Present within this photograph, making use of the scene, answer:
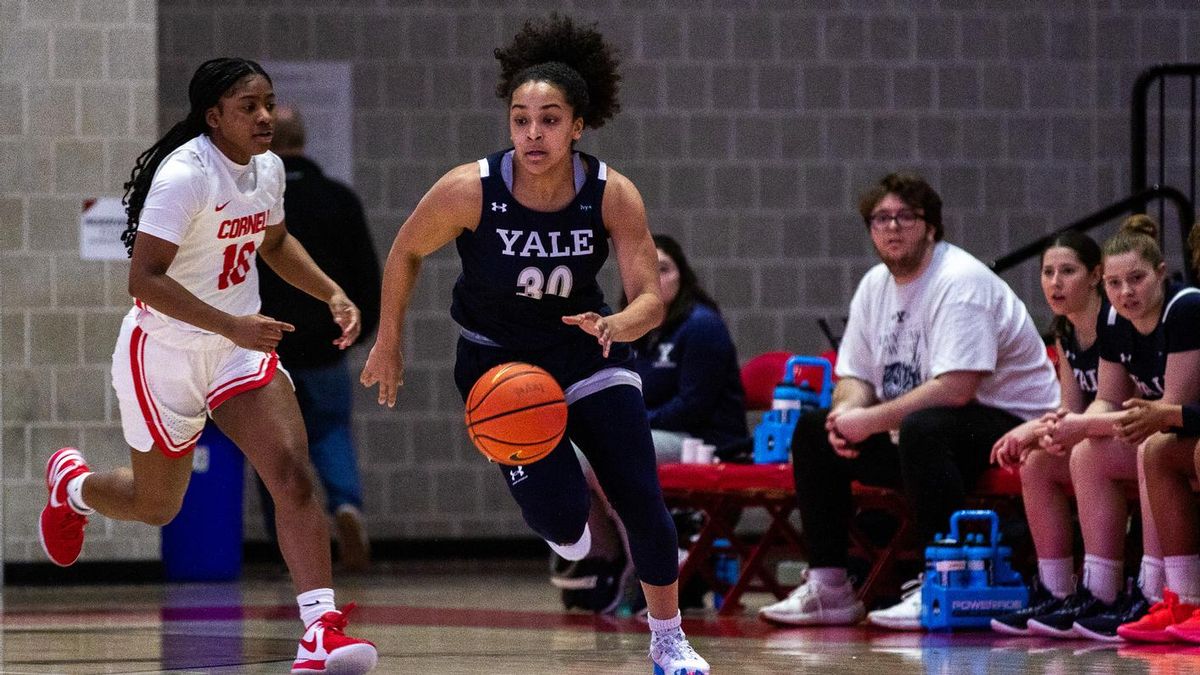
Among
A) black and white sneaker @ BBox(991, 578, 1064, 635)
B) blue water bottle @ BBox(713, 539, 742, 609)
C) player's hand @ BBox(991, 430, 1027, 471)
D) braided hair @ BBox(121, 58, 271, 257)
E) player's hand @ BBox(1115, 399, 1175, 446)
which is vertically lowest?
blue water bottle @ BBox(713, 539, 742, 609)

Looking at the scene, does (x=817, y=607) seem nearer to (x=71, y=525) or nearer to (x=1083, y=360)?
(x=1083, y=360)

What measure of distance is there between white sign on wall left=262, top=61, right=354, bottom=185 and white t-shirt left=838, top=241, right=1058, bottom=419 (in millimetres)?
4170

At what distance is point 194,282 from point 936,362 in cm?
254

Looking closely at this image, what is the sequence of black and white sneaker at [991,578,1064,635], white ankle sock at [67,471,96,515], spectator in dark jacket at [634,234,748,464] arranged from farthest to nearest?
1. spectator in dark jacket at [634,234,748,464]
2. black and white sneaker at [991,578,1064,635]
3. white ankle sock at [67,471,96,515]

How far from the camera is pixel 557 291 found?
4660 millimetres

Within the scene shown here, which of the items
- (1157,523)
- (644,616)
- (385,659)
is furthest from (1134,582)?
(385,659)

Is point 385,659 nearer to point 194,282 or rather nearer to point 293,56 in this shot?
point 194,282

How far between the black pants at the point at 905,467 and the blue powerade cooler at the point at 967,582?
12 cm

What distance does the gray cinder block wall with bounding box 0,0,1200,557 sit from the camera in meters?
9.98

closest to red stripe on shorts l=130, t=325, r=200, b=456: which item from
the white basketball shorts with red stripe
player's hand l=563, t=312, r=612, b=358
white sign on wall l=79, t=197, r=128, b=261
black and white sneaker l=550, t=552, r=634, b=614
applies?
the white basketball shorts with red stripe

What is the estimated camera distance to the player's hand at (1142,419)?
5.48 metres

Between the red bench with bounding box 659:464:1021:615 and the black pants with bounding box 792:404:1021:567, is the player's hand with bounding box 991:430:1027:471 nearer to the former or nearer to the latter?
the black pants with bounding box 792:404:1021:567

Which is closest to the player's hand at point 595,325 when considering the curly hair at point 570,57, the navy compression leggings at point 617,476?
the navy compression leggings at point 617,476

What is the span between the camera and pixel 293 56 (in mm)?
9883
